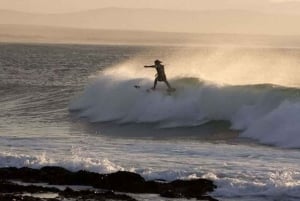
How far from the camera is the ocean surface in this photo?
15172 mm

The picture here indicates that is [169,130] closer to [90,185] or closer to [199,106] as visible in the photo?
[199,106]

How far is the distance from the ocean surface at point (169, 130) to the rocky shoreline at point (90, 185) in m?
0.37

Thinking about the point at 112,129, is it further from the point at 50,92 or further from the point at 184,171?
the point at 50,92

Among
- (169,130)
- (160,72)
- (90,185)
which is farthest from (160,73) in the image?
(90,185)

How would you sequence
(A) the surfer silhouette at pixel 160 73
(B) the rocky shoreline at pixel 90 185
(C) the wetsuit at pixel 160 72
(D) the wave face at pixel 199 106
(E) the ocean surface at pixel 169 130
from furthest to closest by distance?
1. (C) the wetsuit at pixel 160 72
2. (A) the surfer silhouette at pixel 160 73
3. (D) the wave face at pixel 199 106
4. (E) the ocean surface at pixel 169 130
5. (B) the rocky shoreline at pixel 90 185

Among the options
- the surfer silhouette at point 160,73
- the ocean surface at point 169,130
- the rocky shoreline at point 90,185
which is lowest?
the rocky shoreline at point 90,185

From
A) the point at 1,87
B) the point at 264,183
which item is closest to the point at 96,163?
the point at 264,183

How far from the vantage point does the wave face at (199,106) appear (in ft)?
69.1

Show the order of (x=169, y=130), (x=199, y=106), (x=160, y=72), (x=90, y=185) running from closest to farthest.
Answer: (x=90, y=185) < (x=169, y=130) < (x=199, y=106) < (x=160, y=72)

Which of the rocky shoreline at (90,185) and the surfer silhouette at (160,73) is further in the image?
the surfer silhouette at (160,73)

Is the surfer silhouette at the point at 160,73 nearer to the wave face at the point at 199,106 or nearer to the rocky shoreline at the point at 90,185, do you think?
the wave face at the point at 199,106

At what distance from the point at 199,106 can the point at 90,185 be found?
36.2 ft

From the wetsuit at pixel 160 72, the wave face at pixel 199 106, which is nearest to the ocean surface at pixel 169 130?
the wave face at pixel 199 106

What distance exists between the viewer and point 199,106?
81.8 feet
